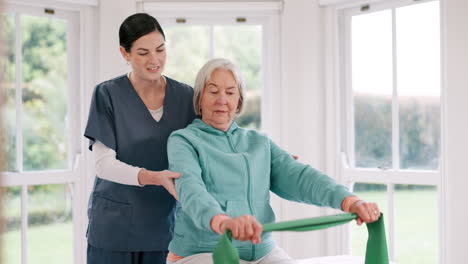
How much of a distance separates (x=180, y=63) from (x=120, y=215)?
1.45 meters

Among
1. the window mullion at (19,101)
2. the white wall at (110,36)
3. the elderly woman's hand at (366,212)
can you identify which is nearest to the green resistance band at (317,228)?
the elderly woman's hand at (366,212)

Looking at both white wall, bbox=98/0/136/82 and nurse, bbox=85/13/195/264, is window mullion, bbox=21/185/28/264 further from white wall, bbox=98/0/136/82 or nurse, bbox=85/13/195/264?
nurse, bbox=85/13/195/264

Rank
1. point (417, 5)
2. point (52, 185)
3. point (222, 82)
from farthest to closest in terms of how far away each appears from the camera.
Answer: point (52, 185)
point (417, 5)
point (222, 82)

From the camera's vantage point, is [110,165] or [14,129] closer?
[110,165]

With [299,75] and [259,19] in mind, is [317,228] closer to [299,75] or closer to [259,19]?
[299,75]

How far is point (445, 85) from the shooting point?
240 centimetres

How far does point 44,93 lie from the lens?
9.32ft

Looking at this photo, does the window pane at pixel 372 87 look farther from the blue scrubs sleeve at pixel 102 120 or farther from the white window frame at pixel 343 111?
the blue scrubs sleeve at pixel 102 120

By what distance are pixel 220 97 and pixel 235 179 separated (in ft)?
0.86

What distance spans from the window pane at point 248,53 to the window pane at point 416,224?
0.91m

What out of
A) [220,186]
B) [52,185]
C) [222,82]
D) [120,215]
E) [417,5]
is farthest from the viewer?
[52,185]

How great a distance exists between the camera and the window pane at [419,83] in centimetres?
263

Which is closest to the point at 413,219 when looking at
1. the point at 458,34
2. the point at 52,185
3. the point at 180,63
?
the point at 458,34

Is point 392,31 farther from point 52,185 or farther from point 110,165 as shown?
point 52,185
